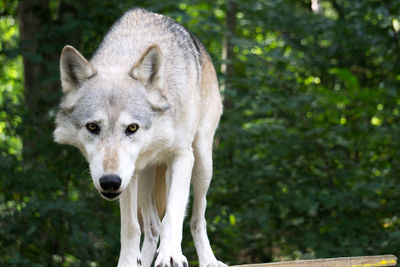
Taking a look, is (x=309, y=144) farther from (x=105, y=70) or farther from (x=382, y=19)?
(x=105, y=70)

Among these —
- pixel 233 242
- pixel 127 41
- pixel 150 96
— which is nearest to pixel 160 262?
pixel 150 96

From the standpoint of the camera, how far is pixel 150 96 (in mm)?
3727

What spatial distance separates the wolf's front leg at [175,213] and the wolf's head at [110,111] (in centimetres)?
44

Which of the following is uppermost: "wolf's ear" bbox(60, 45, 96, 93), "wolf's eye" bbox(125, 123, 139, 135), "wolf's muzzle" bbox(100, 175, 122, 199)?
"wolf's ear" bbox(60, 45, 96, 93)

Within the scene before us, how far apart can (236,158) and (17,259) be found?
345 cm

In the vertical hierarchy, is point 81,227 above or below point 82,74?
below

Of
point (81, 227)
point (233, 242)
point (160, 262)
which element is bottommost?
point (233, 242)

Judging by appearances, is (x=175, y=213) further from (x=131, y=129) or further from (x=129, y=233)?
(x=131, y=129)

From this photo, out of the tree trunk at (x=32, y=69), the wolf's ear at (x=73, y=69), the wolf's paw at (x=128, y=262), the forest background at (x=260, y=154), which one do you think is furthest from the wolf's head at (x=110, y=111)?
the tree trunk at (x=32, y=69)

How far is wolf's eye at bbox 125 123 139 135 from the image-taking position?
135 inches

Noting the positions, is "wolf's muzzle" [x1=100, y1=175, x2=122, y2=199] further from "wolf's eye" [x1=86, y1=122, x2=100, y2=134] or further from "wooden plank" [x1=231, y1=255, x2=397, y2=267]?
"wooden plank" [x1=231, y1=255, x2=397, y2=267]

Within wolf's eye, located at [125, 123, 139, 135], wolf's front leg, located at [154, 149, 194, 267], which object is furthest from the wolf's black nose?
wolf's front leg, located at [154, 149, 194, 267]

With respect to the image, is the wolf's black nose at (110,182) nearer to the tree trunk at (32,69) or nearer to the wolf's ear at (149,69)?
the wolf's ear at (149,69)

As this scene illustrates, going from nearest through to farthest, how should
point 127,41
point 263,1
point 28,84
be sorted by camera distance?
point 127,41 → point 263,1 → point 28,84
